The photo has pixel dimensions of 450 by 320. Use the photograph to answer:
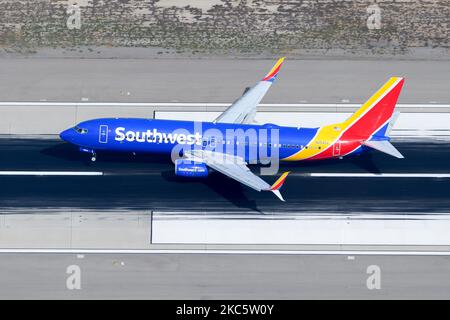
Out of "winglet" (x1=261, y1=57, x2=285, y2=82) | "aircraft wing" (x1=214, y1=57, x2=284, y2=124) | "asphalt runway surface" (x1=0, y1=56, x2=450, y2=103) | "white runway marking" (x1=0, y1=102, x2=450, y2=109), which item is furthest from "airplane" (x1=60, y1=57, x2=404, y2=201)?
"asphalt runway surface" (x1=0, y1=56, x2=450, y2=103)

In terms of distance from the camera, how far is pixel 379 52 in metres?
85.2

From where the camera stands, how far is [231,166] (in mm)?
70875

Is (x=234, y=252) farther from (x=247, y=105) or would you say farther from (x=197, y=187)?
(x=247, y=105)

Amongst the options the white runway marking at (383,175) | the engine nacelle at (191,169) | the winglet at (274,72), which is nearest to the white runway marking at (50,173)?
the engine nacelle at (191,169)

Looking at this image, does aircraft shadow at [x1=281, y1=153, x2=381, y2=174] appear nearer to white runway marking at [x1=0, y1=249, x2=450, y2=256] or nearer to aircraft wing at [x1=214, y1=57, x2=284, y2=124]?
aircraft wing at [x1=214, y1=57, x2=284, y2=124]

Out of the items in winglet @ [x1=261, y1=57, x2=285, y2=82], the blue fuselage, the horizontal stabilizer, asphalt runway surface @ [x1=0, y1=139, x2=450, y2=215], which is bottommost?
asphalt runway surface @ [x1=0, y1=139, x2=450, y2=215]

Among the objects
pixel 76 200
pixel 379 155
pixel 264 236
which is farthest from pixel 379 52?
pixel 76 200

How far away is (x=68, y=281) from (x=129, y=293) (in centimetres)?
505

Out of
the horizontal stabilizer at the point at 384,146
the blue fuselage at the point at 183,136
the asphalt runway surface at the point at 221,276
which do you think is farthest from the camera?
the blue fuselage at the point at 183,136

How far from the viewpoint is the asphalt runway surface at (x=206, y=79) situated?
80.6 m

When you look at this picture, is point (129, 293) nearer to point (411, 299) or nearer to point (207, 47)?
point (411, 299)

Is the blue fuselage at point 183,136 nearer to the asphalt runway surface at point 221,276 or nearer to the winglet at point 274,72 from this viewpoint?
the winglet at point 274,72

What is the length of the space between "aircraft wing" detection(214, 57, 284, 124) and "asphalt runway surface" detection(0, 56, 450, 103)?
10.5 feet

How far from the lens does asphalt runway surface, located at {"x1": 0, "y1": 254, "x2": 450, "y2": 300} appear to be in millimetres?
65438
